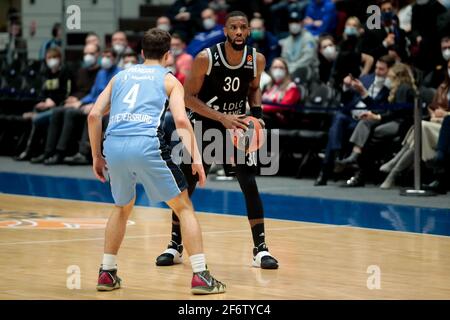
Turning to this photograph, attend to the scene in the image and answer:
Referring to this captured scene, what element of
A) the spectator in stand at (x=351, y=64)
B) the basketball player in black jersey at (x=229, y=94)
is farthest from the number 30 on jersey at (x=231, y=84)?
the spectator in stand at (x=351, y=64)

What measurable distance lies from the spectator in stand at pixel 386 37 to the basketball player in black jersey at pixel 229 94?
259 inches

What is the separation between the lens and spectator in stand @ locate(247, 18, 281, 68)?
18.1 metres

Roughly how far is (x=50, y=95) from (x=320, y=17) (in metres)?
4.84

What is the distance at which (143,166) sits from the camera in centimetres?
738

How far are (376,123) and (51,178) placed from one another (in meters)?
4.93

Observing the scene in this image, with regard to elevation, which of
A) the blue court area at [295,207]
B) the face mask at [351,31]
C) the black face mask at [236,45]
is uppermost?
the black face mask at [236,45]

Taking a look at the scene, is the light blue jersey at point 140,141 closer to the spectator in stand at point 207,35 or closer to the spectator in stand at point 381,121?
the spectator in stand at point 381,121

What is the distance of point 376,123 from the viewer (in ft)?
48.9

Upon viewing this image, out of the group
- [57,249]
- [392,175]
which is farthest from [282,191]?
[57,249]

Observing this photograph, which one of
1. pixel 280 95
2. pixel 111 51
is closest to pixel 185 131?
pixel 280 95

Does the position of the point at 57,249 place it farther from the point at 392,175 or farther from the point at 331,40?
the point at 331,40

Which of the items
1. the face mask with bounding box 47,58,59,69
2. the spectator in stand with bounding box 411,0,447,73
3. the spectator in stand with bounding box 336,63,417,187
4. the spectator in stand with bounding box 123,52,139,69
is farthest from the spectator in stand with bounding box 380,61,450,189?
the face mask with bounding box 47,58,59,69

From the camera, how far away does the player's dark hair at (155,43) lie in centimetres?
755
